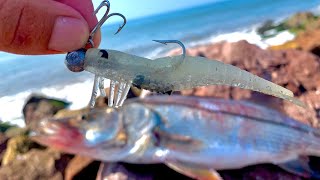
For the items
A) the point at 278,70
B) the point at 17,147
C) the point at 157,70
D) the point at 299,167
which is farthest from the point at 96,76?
the point at 17,147

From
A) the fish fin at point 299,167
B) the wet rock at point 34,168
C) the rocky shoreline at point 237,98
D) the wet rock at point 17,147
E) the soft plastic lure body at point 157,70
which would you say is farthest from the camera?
the wet rock at point 17,147

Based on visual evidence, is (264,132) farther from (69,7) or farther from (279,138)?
(69,7)

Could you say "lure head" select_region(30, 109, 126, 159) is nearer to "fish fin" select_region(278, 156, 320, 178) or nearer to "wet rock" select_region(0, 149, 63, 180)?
"fish fin" select_region(278, 156, 320, 178)

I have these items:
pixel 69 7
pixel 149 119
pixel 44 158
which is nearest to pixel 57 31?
pixel 69 7

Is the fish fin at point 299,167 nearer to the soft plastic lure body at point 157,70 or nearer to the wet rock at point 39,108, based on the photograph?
the soft plastic lure body at point 157,70

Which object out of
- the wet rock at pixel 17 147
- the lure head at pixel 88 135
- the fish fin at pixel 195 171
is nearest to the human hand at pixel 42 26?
the lure head at pixel 88 135

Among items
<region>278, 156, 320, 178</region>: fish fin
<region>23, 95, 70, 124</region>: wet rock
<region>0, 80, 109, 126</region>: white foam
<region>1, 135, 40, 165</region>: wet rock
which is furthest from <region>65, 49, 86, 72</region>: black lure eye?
<region>23, 95, 70, 124</region>: wet rock

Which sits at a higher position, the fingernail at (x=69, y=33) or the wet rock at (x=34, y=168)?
the fingernail at (x=69, y=33)
